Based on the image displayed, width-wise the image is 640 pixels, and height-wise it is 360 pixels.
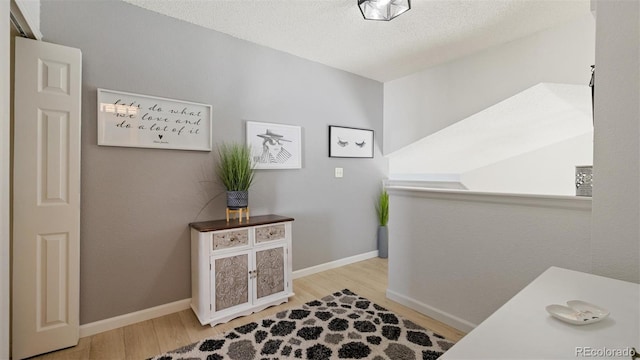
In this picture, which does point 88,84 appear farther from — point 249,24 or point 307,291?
point 307,291

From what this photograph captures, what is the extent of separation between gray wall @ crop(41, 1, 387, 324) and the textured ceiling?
0.21m

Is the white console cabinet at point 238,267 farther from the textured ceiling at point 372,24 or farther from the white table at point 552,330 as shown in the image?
the white table at point 552,330

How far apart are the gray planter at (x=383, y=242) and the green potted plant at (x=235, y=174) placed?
1996 millimetres

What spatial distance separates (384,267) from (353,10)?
2651mm

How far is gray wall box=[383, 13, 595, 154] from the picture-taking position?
2.30 meters

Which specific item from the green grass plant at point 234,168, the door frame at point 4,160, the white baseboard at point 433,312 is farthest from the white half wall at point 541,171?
the door frame at point 4,160

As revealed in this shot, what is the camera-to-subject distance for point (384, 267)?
130 inches

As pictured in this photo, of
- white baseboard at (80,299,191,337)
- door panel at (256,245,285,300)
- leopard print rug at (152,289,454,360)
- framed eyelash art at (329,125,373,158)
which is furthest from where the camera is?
framed eyelash art at (329,125,373,158)

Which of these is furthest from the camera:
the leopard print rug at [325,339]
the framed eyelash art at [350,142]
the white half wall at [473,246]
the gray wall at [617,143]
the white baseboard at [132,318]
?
the framed eyelash art at [350,142]

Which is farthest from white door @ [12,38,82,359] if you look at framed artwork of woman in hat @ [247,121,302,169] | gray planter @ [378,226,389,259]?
gray planter @ [378,226,389,259]

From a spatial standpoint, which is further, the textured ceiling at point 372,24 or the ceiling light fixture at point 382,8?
the textured ceiling at point 372,24

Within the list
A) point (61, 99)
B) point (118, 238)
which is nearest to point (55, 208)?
point (118, 238)

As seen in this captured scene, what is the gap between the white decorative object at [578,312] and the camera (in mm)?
667

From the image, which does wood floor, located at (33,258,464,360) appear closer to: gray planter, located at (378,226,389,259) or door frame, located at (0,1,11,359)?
door frame, located at (0,1,11,359)
